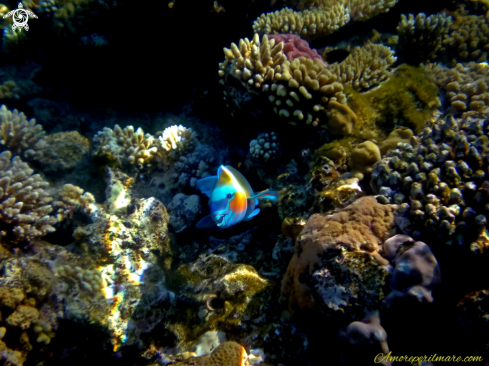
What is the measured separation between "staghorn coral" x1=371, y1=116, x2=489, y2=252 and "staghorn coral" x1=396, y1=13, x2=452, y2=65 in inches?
126

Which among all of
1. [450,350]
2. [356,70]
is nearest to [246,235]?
[450,350]

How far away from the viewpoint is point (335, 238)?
1.94 meters

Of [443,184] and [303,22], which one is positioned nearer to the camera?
[443,184]

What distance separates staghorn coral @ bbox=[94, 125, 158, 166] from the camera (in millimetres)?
4488

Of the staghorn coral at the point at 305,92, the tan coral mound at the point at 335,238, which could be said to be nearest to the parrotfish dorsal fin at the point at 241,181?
the tan coral mound at the point at 335,238

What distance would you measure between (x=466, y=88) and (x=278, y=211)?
3139 mm

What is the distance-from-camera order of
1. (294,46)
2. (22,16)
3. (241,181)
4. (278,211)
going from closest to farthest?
(241,181)
(278,211)
(294,46)
(22,16)

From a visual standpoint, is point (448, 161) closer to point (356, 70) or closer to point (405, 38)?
point (356, 70)

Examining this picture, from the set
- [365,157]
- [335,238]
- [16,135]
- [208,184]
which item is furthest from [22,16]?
[335,238]

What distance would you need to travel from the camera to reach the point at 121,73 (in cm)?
568

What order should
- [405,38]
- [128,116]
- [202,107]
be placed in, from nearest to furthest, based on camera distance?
[405,38] < [202,107] < [128,116]

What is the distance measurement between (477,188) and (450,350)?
1207mm

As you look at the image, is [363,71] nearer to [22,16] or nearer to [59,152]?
[59,152]

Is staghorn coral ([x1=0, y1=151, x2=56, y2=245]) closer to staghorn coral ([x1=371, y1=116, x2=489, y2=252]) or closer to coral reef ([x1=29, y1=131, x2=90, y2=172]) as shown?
coral reef ([x1=29, y1=131, x2=90, y2=172])
